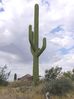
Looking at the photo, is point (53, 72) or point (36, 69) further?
point (53, 72)

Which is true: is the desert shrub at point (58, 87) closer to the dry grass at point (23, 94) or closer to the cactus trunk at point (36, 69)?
the dry grass at point (23, 94)

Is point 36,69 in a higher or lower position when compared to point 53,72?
lower

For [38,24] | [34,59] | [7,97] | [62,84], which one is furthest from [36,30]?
[7,97]

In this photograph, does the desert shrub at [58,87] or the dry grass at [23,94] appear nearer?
the dry grass at [23,94]

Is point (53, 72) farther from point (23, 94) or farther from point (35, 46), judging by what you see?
point (23, 94)

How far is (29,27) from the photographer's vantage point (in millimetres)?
24703

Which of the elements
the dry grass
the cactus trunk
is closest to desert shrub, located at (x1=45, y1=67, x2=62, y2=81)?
the cactus trunk

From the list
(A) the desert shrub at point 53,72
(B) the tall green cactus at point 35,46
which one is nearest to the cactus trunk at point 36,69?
(B) the tall green cactus at point 35,46

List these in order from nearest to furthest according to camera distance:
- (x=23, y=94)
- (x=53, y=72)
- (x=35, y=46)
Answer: (x=23, y=94), (x=35, y=46), (x=53, y=72)

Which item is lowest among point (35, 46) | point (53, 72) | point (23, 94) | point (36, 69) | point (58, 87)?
point (23, 94)

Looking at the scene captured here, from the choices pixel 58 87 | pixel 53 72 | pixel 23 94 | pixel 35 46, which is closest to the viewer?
pixel 23 94

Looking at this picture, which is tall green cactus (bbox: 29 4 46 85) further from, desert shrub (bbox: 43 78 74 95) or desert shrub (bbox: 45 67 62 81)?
desert shrub (bbox: 45 67 62 81)

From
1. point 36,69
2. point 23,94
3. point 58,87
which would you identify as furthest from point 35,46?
point 23,94

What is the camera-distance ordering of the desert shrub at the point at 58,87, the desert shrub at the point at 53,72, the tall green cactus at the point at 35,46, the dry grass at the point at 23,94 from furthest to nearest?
the desert shrub at the point at 53,72, the tall green cactus at the point at 35,46, the desert shrub at the point at 58,87, the dry grass at the point at 23,94
